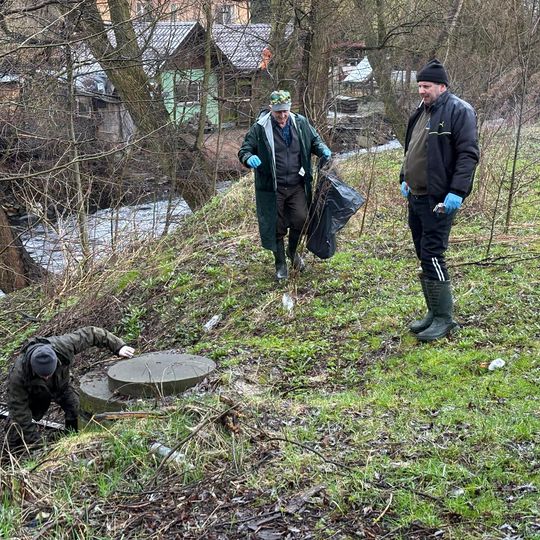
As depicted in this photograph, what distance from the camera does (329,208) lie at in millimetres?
7828

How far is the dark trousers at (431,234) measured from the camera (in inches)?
233

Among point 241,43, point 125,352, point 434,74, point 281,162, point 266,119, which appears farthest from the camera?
point 241,43

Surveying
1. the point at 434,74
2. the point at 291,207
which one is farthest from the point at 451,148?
the point at 291,207

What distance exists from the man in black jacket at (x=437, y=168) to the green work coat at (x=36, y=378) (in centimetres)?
301

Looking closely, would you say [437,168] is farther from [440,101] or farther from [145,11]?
[145,11]

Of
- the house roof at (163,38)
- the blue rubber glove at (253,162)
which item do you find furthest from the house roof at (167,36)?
the blue rubber glove at (253,162)

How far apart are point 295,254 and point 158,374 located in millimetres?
2628

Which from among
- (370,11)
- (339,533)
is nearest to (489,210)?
(339,533)

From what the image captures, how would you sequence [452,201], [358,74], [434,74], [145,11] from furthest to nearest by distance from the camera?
[358,74], [145,11], [434,74], [452,201]

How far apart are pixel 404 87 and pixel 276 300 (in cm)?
1303

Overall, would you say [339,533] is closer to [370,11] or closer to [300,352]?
[300,352]

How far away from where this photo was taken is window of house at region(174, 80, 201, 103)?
19.1 m

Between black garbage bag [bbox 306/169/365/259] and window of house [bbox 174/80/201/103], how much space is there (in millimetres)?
11749

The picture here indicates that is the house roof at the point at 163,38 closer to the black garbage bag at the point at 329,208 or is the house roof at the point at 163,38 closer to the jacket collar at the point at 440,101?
the black garbage bag at the point at 329,208
